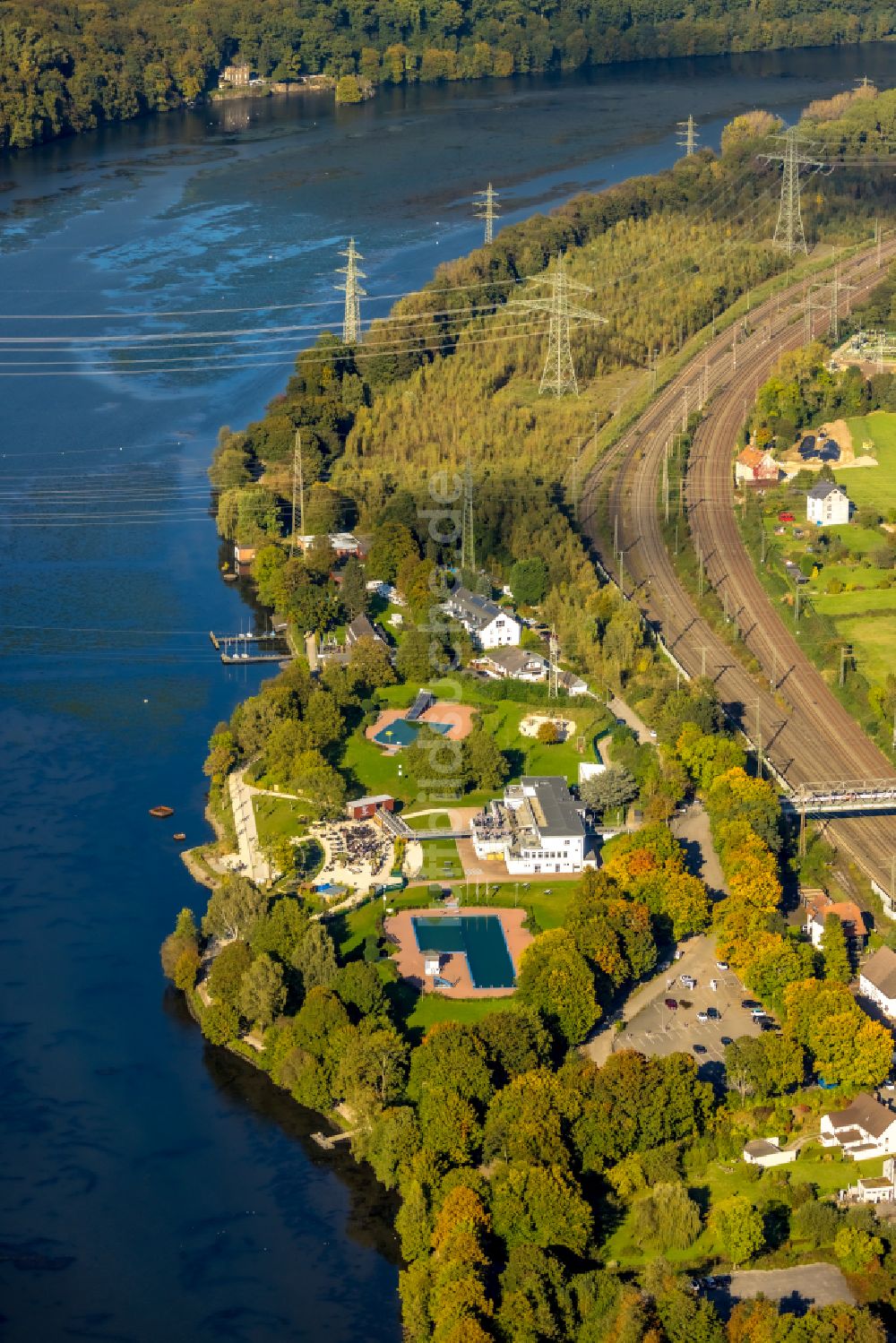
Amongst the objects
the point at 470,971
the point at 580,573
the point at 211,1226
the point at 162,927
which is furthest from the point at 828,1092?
the point at 580,573

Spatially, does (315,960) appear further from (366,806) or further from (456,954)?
(366,806)

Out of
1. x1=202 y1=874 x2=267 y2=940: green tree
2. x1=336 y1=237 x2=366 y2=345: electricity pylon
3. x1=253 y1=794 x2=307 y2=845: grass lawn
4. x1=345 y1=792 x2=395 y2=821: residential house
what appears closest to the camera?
x1=202 y1=874 x2=267 y2=940: green tree

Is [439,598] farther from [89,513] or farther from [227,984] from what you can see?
[227,984]

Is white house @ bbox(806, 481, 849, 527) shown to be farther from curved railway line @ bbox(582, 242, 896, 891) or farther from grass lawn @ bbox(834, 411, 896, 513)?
curved railway line @ bbox(582, 242, 896, 891)

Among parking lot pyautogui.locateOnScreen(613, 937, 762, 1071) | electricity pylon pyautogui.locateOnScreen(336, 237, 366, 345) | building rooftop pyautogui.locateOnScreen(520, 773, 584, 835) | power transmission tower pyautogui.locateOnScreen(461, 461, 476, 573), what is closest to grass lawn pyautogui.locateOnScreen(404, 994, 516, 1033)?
parking lot pyautogui.locateOnScreen(613, 937, 762, 1071)

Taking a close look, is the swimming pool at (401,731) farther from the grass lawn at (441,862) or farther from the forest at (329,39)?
the forest at (329,39)

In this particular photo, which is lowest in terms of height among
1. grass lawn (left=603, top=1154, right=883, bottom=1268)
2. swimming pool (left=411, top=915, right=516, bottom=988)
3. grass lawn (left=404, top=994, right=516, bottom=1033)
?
grass lawn (left=603, top=1154, right=883, bottom=1268)
